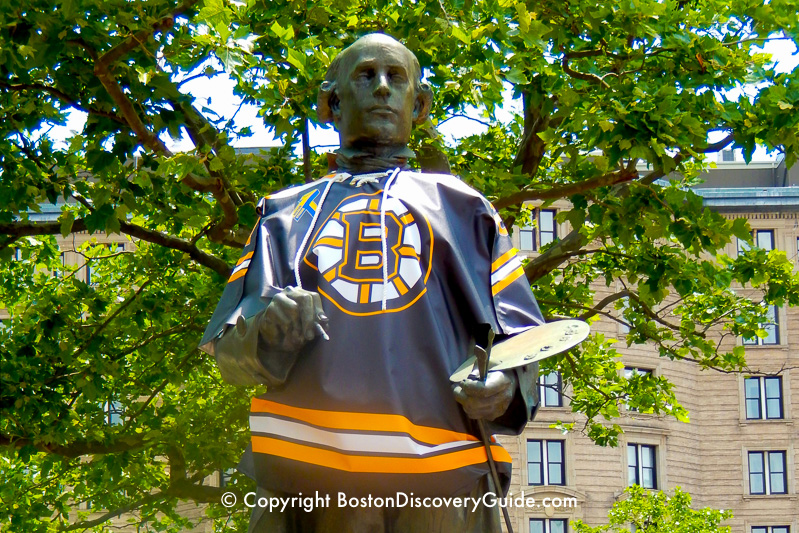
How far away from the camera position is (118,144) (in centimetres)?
1066

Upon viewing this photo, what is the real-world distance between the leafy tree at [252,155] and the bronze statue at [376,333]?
15.1ft

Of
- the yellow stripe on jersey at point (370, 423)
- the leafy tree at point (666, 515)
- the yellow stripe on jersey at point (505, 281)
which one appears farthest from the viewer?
the leafy tree at point (666, 515)

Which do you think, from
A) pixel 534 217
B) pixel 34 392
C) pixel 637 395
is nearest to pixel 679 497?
pixel 534 217

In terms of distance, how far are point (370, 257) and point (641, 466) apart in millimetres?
44277

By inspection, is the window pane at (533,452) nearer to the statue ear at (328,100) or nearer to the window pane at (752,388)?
the window pane at (752,388)

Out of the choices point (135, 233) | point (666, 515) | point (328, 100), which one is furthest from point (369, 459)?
point (666, 515)

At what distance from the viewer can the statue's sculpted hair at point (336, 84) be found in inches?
194

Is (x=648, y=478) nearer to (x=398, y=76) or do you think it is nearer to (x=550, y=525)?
(x=550, y=525)

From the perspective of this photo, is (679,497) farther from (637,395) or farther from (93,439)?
(93,439)

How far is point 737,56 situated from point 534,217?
9.04 metres

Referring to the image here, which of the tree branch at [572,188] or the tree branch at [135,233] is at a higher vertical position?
the tree branch at [572,188]

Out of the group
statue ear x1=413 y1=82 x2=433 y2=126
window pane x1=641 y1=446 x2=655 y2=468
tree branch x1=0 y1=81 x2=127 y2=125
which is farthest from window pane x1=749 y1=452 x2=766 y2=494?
statue ear x1=413 y1=82 x2=433 y2=126

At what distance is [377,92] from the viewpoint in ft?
15.7

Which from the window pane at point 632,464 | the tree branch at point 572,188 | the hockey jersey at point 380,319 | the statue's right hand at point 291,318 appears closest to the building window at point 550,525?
the window pane at point 632,464
